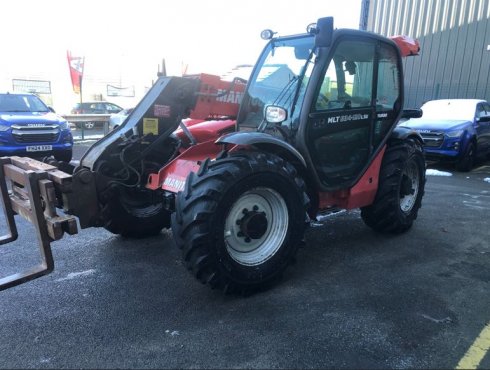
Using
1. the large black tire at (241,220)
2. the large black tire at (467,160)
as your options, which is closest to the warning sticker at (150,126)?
the large black tire at (241,220)

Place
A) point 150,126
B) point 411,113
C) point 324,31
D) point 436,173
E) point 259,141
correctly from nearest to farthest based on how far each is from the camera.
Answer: point 259,141 → point 324,31 → point 150,126 → point 411,113 → point 436,173

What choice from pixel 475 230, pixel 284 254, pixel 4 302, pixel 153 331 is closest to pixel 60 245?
pixel 4 302

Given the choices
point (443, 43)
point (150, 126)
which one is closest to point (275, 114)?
point (150, 126)

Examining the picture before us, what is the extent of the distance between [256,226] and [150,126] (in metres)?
1.49

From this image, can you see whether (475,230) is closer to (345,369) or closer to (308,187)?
(308,187)

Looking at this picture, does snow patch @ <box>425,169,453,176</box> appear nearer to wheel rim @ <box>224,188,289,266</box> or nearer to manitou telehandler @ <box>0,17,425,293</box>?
manitou telehandler @ <box>0,17,425,293</box>

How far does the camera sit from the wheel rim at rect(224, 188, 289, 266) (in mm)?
3396

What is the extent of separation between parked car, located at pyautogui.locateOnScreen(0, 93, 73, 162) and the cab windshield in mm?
6677

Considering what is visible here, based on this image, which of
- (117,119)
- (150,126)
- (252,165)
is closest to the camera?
(252,165)

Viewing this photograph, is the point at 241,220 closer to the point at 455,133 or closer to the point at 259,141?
the point at 259,141

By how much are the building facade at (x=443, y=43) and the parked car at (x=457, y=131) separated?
3.30m

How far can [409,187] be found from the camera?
5047 mm

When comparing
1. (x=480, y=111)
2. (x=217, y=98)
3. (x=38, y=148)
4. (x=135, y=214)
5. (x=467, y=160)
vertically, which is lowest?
(x=467, y=160)

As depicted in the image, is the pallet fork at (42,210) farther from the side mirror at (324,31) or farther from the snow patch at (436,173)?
the snow patch at (436,173)
